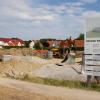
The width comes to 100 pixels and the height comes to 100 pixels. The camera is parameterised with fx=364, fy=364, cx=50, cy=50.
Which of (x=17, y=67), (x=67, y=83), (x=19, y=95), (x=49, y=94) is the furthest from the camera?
(x=17, y=67)

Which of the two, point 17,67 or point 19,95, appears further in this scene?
point 17,67

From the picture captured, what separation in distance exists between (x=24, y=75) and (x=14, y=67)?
570 cm

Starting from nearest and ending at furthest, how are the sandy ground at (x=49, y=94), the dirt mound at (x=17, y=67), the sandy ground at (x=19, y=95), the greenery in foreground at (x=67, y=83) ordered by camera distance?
1. the sandy ground at (x=19, y=95)
2. the sandy ground at (x=49, y=94)
3. the greenery in foreground at (x=67, y=83)
4. the dirt mound at (x=17, y=67)

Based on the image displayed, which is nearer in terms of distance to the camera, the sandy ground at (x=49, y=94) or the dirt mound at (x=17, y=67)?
the sandy ground at (x=49, y=94)

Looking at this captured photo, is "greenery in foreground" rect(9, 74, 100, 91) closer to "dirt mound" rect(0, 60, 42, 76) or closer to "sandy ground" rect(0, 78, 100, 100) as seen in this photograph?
"sandy ground" rect(0, 78, 100, 100)

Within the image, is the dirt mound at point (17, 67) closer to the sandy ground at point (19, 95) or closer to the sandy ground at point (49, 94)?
the sandy ground at point (49, 94)

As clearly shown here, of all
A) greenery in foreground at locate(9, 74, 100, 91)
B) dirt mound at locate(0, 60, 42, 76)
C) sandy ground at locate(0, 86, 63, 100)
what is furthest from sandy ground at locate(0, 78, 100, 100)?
dirt mound at locate(0, 60, 42, 76)

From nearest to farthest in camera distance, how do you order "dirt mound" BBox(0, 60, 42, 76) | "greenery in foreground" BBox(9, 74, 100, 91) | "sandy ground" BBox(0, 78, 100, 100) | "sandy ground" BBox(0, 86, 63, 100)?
"sandy ground" BBox(0, 86, 63, 100)
"sandy ground" BBox(0, 78, 100, 100)
"greenery in foreground" BBox(9, 74, 100, 91)
"dirt mound" BBox(0, 60, 42, 76)

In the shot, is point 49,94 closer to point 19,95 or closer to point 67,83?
point 19,95

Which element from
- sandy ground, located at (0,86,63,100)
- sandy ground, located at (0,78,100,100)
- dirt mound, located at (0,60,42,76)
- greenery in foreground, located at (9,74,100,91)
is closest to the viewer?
sandy ground, located at (0,86,63,100)

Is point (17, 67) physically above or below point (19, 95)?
above

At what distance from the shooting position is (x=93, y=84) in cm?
1772

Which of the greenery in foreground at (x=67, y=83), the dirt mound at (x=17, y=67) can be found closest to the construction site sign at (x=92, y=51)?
the greenery in foreground at (x=67, y=83)

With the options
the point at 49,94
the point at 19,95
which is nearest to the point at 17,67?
the point at 49,94
